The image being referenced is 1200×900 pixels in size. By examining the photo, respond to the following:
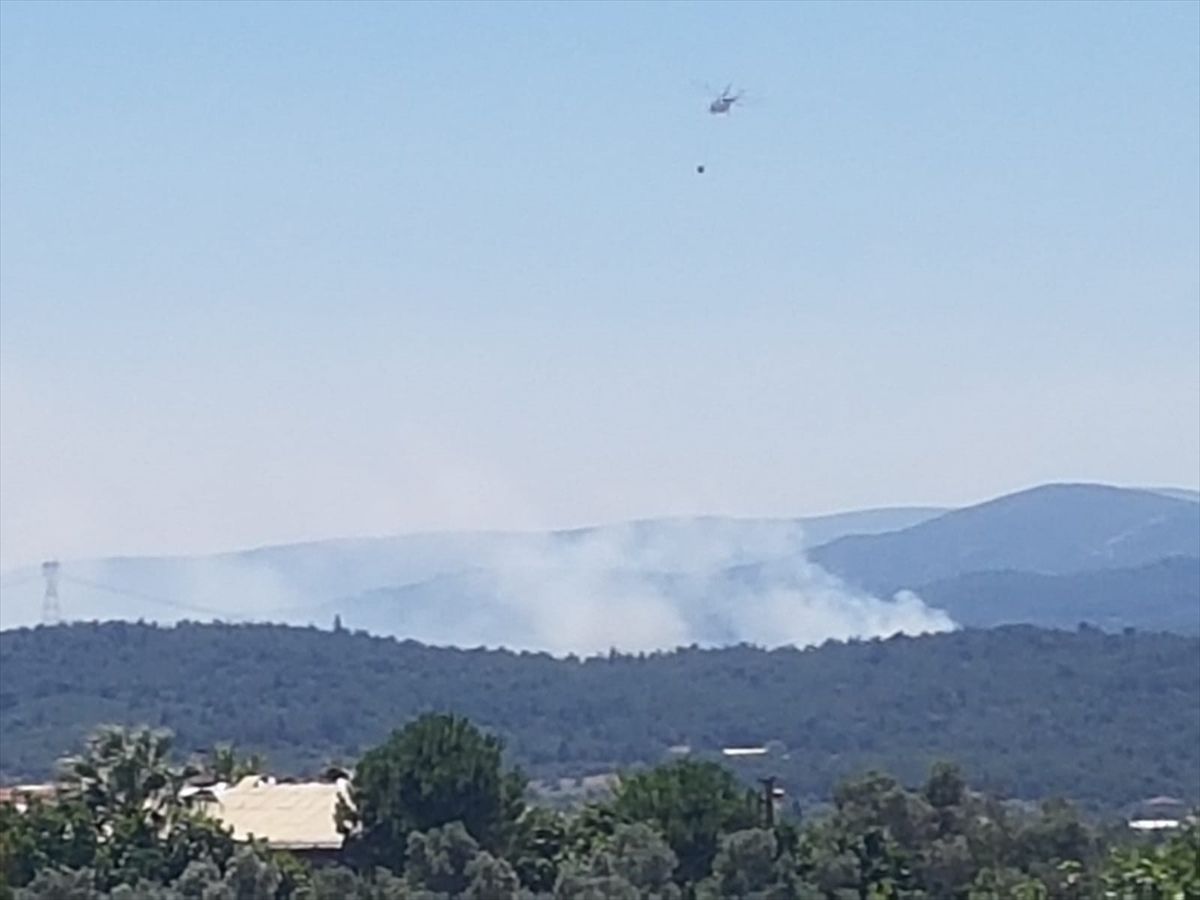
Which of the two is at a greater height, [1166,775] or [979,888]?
[1166,775]

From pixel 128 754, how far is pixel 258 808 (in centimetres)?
1260

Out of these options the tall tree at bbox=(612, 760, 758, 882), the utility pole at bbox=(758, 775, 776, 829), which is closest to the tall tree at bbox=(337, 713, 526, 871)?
the tall tree at bbox=(612, 760, 758, 882)

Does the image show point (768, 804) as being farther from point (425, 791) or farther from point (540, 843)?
point (425, 791)

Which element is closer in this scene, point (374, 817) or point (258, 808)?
point (374, 817)

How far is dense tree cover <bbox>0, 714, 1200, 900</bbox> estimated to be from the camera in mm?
54719

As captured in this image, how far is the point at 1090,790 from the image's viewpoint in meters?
169

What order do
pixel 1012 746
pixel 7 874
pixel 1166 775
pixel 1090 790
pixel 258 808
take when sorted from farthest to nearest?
pixel 1012 746
pixel 1166 775
pixel 1090 790
pixel 258 808
pixel 7 874

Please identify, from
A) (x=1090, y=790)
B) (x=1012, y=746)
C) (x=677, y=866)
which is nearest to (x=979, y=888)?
(x=677, y=866)

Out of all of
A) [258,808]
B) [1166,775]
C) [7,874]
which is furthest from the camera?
[1166,775]

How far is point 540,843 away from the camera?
61.2 m

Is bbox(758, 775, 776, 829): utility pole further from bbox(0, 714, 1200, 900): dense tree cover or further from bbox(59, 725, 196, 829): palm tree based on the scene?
bbox(59, 725, 196, 829): palm tree

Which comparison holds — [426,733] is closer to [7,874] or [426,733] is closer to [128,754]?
[128,754]

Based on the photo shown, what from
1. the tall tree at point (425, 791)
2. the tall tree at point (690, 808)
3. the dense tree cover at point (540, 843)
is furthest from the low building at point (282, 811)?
the tall tree at point (690, 808)

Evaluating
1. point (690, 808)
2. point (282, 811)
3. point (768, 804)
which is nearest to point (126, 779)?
point (690, 808)
